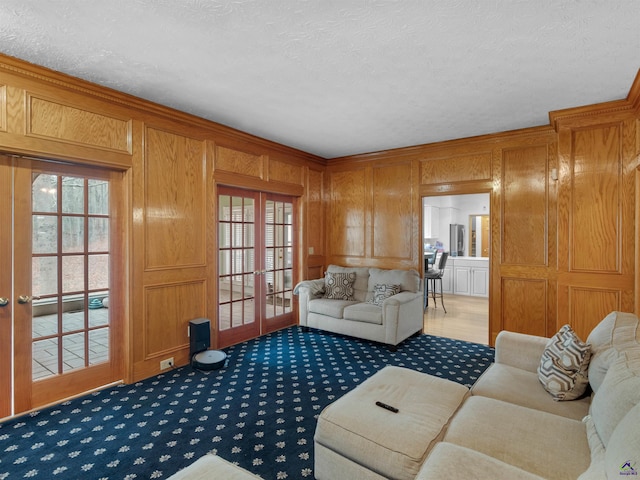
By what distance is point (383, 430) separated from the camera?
1.78 meters

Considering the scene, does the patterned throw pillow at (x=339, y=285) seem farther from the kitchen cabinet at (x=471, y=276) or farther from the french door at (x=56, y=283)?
the kitchen cabinet at (x=471, y=276)

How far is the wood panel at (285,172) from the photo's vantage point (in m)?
5.03

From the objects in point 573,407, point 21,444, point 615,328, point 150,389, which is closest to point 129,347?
point 150,389

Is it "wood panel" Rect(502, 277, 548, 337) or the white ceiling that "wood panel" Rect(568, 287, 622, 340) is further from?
the white ceiling

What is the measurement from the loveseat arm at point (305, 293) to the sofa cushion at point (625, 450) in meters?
4.07

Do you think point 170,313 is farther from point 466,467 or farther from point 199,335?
point 466,467

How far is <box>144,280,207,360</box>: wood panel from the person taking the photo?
11.7 ft

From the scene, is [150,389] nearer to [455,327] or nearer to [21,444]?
[21,444]

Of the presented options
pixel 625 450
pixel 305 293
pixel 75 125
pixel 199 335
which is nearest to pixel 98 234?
pixel 75 125

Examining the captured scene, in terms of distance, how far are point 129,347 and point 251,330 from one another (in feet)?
5.64

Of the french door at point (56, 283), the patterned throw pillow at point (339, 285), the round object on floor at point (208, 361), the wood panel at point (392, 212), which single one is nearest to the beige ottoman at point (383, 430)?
the round object on floor at point (208, 361)

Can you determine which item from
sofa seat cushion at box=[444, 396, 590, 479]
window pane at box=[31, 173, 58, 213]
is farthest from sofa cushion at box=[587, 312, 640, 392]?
window pane at box=[31, 173, 58, 213]

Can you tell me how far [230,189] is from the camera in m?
4.52

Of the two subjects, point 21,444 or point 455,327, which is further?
point 455,327
